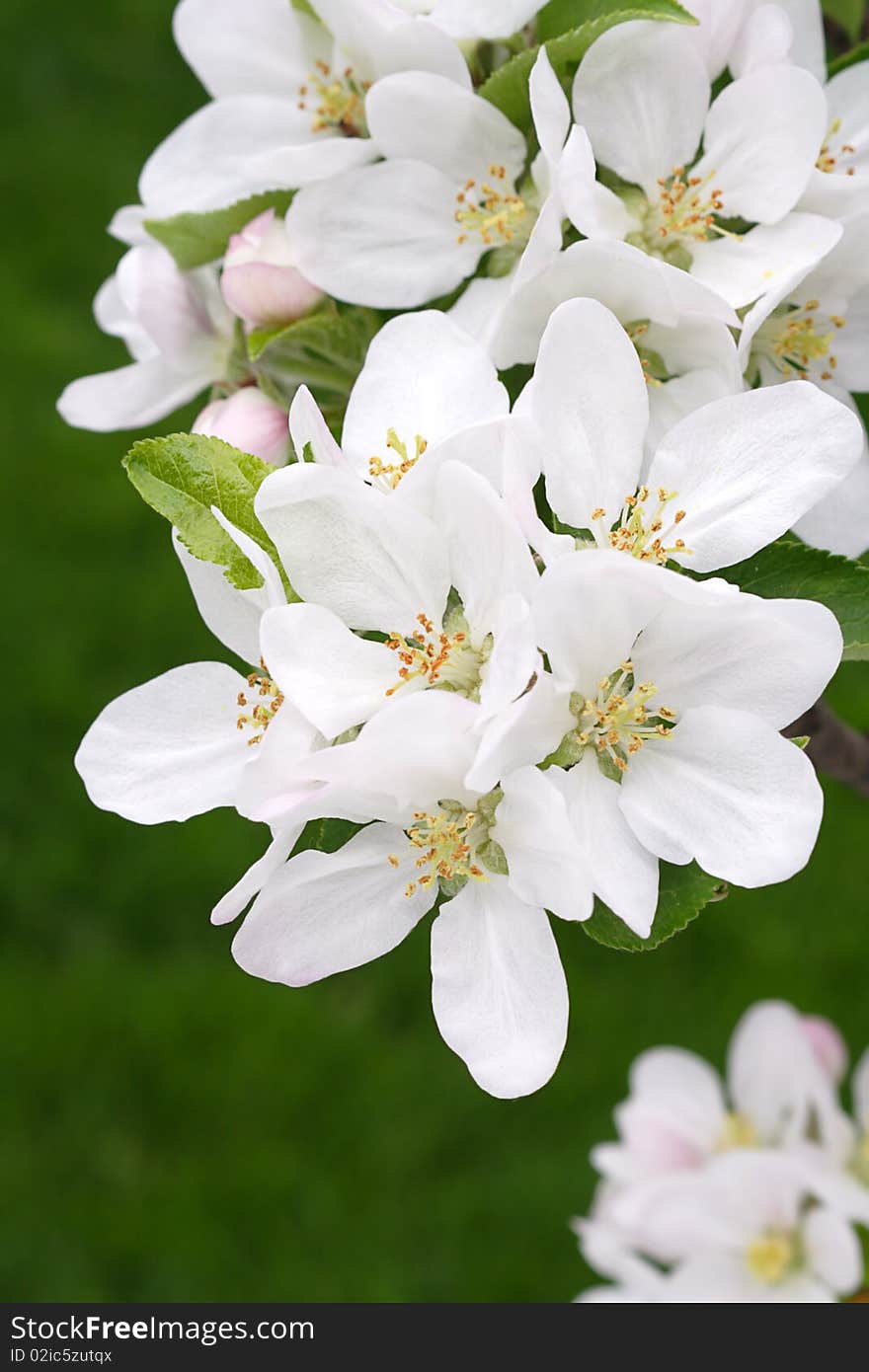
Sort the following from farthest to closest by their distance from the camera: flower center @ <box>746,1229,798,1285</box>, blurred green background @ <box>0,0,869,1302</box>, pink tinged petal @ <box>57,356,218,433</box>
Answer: blurred green background @ <box>0,0,869,1302</box> < flower center @ <box>746,1229,798,1285</box> < pink tinged petal @ <box>57,356,218,433</box>

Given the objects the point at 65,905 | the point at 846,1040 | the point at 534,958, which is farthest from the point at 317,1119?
the point at 534,958

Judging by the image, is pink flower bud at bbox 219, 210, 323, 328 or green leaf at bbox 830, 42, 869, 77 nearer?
pink flower bud at bbox 219, 210, 323, 328

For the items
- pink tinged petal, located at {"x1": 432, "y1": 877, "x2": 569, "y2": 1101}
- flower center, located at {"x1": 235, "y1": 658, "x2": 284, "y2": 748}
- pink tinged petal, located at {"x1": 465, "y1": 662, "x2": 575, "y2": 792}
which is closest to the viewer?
pink tinged petal, located at {"x1": 465, "y1": 662, "x2": 575, "y2": 792}

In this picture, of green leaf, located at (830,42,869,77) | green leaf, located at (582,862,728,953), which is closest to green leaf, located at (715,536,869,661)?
green leaf, located at (582,862,728,953)

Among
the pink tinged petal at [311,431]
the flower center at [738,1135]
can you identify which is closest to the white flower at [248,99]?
the pink tinged petal at [311,431]

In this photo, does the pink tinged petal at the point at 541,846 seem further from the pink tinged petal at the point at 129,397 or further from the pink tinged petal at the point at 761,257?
the pink tinged petal at the point at 129,397

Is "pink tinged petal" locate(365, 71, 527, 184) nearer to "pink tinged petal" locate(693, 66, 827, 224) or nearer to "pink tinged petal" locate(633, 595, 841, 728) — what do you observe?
"pink tinged petal" locate(693, 66, 827, 224)

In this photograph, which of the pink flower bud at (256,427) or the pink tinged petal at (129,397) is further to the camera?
the pink tinged petal at (129,397)

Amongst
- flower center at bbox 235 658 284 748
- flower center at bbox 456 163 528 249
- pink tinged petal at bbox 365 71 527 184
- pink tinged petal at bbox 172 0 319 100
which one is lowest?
flower center at bbox 235 658 284 748
